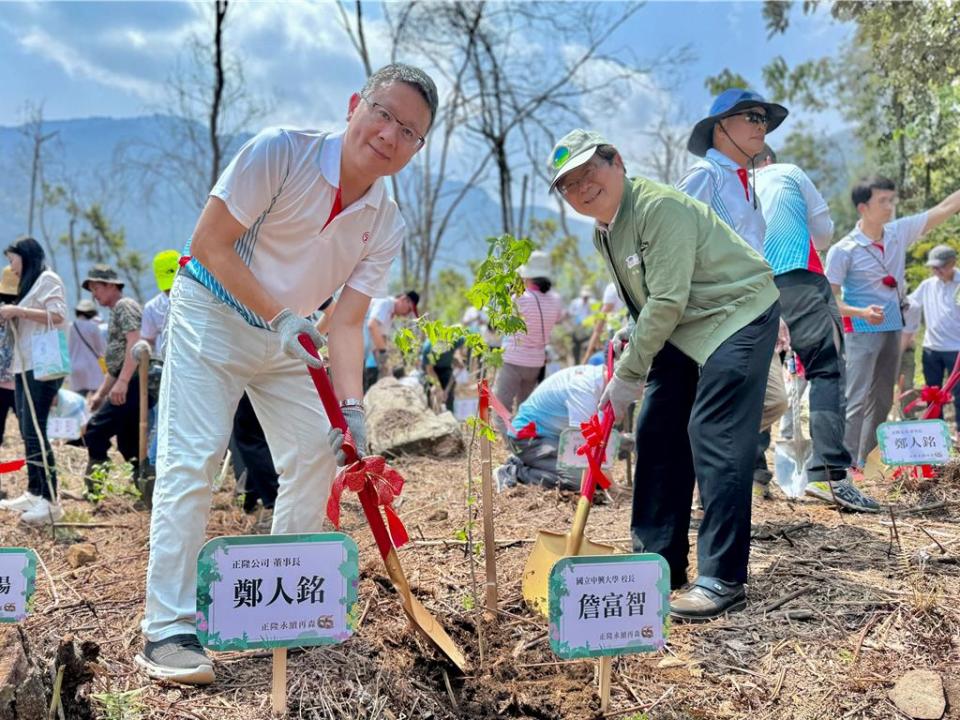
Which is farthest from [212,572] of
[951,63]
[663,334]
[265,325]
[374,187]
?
[951,63]

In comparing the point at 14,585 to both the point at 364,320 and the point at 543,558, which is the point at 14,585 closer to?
the point at 364,320

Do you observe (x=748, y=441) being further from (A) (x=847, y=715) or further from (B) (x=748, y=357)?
(A) (x=847, y=715)

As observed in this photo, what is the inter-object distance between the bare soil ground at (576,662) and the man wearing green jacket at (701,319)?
306 millimetres

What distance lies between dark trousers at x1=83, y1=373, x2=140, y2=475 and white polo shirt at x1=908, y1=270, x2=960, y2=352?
6604mm

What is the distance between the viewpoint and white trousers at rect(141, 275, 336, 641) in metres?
2.29

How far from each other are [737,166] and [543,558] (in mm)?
2123

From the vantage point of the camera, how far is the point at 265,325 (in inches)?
98.8

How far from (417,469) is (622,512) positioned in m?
2.51

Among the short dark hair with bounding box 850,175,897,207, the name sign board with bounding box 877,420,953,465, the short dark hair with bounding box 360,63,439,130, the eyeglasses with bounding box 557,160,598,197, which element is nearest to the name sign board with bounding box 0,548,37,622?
the short dark hair with bounding box 360,63,439,130

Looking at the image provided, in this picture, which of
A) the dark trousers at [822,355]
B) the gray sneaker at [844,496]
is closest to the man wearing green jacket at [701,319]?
the dark trousers at [822,355]

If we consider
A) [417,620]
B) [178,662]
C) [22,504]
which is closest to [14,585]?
[178,662]

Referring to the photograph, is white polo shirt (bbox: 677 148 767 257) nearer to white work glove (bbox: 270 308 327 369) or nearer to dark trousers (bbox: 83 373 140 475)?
white work glove (bbox: 270 308 327 369)

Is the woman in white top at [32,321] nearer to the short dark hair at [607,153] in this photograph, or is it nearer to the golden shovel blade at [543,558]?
the golden shovel blade at [543,558]

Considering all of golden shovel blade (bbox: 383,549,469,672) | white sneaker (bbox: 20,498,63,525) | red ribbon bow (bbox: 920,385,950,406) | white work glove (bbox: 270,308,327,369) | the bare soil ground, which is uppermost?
white work glove (bbox: 270,308,327,369)
